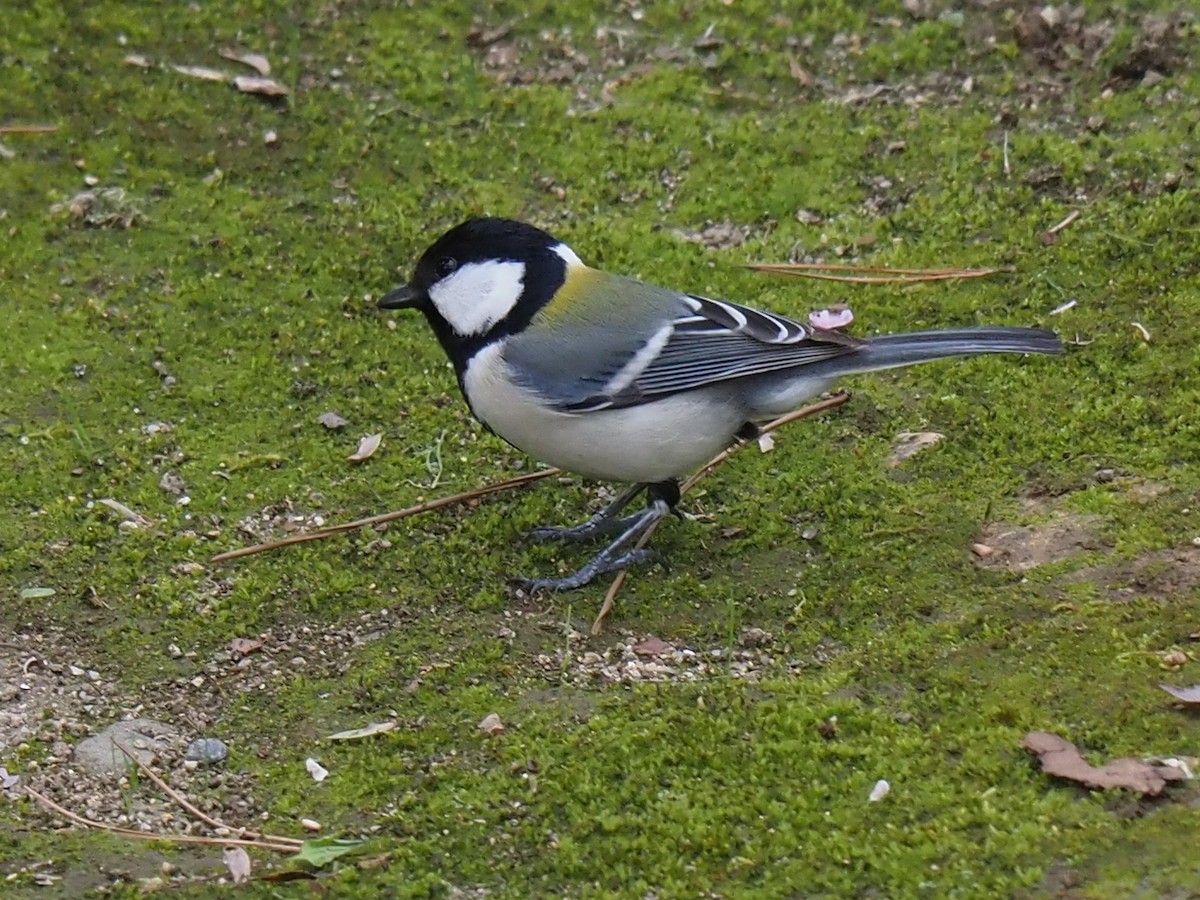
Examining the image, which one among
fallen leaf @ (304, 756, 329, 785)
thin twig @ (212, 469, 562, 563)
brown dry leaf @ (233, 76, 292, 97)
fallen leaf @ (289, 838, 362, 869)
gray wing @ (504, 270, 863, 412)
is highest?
brown dry leaf @ (233, 76, 292, 97)

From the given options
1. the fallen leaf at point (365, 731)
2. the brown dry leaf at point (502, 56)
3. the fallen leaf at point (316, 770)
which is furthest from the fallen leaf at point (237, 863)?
the brown dry leaf at point (502, 56)

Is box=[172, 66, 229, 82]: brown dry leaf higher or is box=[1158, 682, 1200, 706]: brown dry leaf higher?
box=[172, 66, 229, 82]: brown dry leaf

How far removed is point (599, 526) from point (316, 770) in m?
1.26

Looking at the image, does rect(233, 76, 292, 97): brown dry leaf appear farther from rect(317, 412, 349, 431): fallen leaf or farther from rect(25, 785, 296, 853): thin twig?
rect(25, 785, 296, 853): thin twig

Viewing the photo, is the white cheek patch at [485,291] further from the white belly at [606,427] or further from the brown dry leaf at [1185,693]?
the brown dry leaf at [1185,693]

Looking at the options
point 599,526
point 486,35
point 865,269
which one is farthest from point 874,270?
point 486,35

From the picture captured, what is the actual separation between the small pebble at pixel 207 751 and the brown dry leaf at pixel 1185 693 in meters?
2.01

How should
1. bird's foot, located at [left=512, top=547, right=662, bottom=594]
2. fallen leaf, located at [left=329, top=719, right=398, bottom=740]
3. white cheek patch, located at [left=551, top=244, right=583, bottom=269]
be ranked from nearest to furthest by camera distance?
fallen leaf, located at [left=329, top=719, right=398, bottom=740] < bird's foot, located at [left=512, top=547, right=662, bottom=594] < white cheek patch, located at [left=551, top=244, right=583, bottom=269]

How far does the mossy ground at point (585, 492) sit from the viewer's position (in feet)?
8.83

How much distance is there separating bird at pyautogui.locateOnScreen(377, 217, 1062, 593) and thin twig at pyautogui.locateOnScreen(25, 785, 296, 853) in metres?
1.15

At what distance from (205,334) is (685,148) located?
193 cm

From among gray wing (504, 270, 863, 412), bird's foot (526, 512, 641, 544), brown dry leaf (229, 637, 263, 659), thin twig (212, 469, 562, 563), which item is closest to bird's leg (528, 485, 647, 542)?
bird's foot (526, 512, 641, 544)

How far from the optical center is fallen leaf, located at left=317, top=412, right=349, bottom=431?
4211mm

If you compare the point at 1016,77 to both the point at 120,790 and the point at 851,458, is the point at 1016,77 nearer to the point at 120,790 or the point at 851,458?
the point at 851,458
